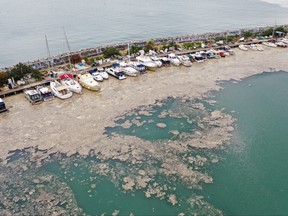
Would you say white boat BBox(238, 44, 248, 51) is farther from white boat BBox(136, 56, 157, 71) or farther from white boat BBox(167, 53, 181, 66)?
white boat BBox(136, 56, 157, 71)

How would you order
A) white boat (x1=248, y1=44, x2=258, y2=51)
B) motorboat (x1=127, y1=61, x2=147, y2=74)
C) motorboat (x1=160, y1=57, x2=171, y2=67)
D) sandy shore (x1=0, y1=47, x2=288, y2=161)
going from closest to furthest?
sandy shore (x1=0, y1=47, x2=288, y2=161)
motorboat (x1=127, y1=61, x2=147, y2=74)
motorboat (x1=160, y1=57, x2=171, y2=67)
white boat (x1=248, y1=44, x2=258, y2=51)

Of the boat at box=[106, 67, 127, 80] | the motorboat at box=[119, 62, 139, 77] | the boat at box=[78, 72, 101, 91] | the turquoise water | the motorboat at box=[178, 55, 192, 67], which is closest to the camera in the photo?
the turquoise water

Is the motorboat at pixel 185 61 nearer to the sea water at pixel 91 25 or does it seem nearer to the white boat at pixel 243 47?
the white boat at pixel 243 47

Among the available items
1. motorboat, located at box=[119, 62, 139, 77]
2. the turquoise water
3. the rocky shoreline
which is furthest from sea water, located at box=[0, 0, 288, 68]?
the turquoise water

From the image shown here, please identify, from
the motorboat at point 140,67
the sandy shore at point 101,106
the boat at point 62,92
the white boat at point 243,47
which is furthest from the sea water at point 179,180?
the white boat at point 243,47

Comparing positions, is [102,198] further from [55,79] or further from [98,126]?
[55,79]

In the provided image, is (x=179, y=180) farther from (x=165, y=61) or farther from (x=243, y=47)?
(x=243, y=47)

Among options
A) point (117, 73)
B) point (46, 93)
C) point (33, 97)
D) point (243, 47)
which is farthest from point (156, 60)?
point (33, 97)
